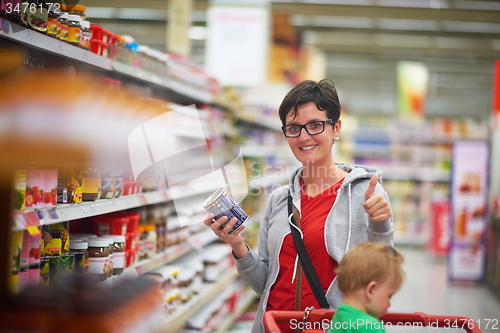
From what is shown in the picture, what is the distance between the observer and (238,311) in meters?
5.26

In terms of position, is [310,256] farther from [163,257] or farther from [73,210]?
[163,257]

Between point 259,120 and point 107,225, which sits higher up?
point 259,120

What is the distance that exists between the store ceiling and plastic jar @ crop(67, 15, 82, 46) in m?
3.70

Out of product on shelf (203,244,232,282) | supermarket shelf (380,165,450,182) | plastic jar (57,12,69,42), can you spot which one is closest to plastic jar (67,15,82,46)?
plastic jar (57,12,69,42)

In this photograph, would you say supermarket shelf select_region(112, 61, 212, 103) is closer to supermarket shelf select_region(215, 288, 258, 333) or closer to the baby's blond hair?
the baby's blond hair

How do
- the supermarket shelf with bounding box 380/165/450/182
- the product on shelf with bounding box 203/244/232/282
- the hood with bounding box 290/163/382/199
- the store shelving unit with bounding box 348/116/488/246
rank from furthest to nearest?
the store shelving unit with bounding box 348/116/488/246 → the supermarket shelf with bounding box 380/165/450/182 → the product on shelf with bounding box 203/244/232/282 → the hood with bounding box 290/163/382/199

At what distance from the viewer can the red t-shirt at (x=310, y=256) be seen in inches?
77.1

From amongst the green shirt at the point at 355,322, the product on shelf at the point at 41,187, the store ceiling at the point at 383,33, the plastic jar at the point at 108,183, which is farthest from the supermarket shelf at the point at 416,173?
the product on shelf at the point at 41,187

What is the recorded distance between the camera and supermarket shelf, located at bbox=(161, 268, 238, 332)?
9.91 ft

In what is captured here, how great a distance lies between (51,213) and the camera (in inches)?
68.7

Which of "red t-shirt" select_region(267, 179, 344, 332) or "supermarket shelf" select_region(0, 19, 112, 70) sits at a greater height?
"supermarket shelf" select_region(0, 19, 112, 70)

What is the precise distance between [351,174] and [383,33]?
1096cm

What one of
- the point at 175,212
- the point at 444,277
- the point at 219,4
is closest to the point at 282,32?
the point at 219,4

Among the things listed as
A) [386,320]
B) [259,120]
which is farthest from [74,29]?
[259,120]
